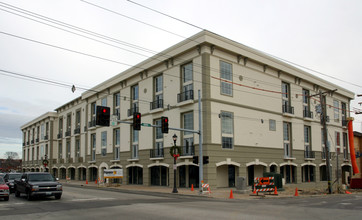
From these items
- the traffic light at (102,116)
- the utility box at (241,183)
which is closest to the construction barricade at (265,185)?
the utility box at (241,183)

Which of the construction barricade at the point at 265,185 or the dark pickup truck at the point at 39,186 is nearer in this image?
the dark pickup truck at the point at 39,186

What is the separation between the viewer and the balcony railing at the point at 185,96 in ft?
107

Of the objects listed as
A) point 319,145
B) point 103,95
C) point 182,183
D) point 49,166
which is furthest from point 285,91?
point 49,166

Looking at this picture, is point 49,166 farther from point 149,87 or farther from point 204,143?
point 204,143

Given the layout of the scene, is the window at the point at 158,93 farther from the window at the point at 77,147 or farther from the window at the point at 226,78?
the window at the point at 77,147

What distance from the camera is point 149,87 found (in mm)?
Answer: 38750

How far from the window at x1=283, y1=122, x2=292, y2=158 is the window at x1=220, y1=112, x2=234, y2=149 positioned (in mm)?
9915

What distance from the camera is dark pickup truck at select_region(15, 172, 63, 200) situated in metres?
18.9

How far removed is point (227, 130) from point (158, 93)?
30.3 ft

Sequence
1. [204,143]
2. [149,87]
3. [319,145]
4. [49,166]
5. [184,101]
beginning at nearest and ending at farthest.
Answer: [204,143] → [184,101] → [149,87] → [319,145] → [49,166]

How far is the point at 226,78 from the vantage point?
33.2m

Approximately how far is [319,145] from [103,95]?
98.4ft

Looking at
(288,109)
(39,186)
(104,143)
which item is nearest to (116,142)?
(104,143)

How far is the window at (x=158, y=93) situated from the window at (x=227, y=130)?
742 centimetres
